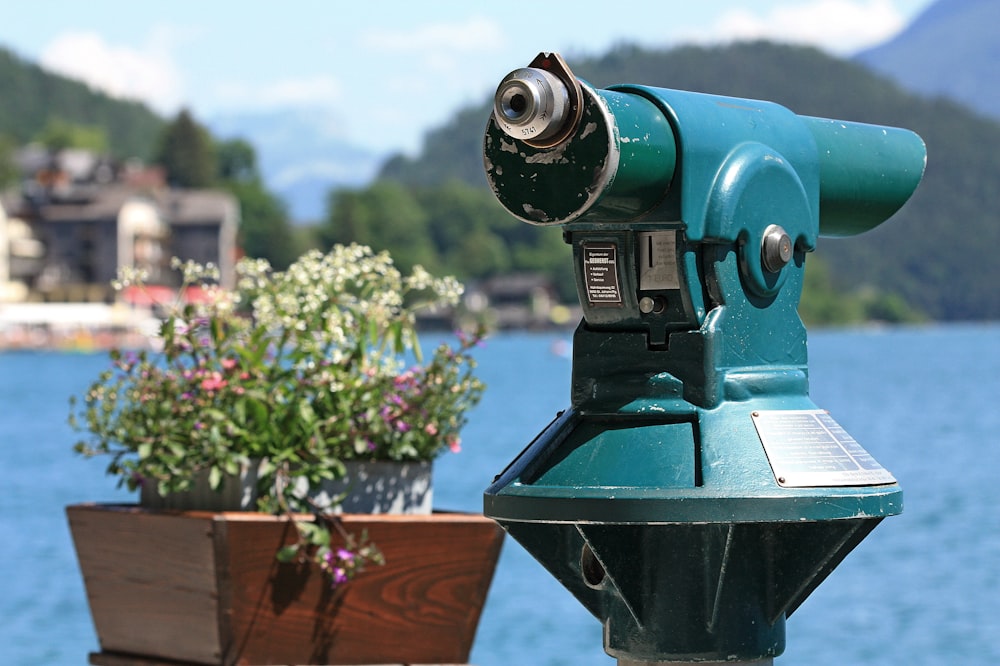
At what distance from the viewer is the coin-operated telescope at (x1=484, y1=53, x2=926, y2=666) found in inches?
96.7

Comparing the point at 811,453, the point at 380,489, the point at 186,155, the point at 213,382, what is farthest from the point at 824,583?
the point at 186,155

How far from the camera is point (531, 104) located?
7.68 ft

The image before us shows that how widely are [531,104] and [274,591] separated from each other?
2156mm

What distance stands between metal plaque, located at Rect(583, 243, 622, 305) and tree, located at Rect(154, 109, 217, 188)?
156 meters

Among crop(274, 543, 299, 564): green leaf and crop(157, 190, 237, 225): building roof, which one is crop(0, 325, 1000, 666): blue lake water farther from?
crop(157, 190, 237, 225): building roof

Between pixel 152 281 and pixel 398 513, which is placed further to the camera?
pixel 152 281

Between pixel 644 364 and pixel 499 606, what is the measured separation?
11.3 m

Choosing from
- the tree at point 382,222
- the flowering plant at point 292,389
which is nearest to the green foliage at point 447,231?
the tree at point 382,222

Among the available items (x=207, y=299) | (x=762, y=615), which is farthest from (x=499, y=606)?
(x=762, y=615)

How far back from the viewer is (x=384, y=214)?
17012 cm

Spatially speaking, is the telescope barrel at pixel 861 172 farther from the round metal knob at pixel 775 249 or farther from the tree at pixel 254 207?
the tree at pixel 254 207

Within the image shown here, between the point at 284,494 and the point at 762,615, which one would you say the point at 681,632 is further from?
the point at 284,494

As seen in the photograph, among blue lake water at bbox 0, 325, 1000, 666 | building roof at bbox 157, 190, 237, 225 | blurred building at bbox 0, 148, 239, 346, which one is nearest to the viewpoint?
blue lake water at bbox 0, 325, 1000, 666

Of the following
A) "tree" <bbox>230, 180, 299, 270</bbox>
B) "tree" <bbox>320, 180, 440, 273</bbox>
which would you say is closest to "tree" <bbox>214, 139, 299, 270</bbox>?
"tree" <bbox>230, 180, 299, 270</bbox>
